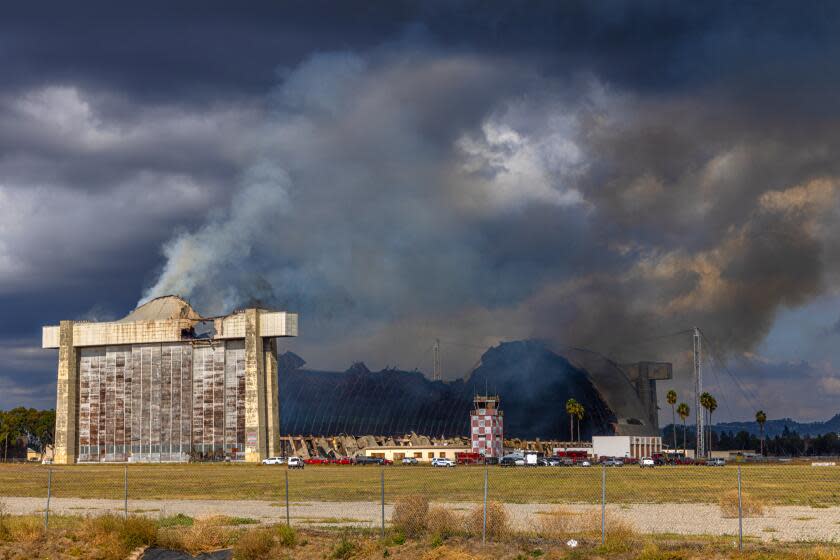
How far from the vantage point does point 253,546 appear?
1250 inches

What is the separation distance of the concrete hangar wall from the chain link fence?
6272cm

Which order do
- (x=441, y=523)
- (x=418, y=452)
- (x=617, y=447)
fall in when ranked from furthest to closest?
(x=617, y=447), (x=418, y=452), (x=441, y=523)

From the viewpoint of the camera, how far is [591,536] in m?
32.8

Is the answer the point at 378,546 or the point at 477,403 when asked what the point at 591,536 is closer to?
the point at 378,546

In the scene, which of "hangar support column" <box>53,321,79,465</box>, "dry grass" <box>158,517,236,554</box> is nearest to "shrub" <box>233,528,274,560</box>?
"dry grass" <box>158,517,236,554</box>

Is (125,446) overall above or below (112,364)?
below

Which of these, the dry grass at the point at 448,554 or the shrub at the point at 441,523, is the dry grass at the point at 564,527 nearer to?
the shrub at the point at 441,523

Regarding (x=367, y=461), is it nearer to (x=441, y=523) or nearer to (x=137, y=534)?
(x=441, y=523)

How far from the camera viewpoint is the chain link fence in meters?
33.8

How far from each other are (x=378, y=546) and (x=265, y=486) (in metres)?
42.4

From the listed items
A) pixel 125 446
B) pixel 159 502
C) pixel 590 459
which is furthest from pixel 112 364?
pixel 159 502

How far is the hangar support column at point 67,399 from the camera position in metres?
160

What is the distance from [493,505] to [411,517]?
3051 millimetres

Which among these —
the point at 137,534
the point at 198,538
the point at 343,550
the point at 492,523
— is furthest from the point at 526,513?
the point at 137,534
